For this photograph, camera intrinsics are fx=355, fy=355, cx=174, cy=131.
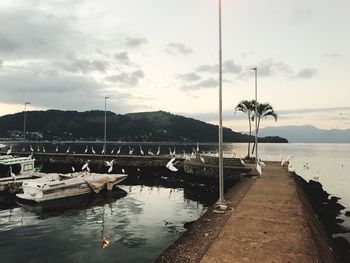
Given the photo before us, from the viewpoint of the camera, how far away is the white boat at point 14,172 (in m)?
35.4

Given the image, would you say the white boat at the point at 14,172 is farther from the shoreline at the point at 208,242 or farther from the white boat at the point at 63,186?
the shoreline at the point at 208,242

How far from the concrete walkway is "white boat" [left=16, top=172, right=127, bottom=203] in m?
18.0

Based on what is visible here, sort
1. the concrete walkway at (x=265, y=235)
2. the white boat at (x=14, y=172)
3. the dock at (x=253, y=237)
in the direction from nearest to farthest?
the concrete walkway at (x=265, y=235) < the dock at (x=253, y=237) < the white boat at (x=14, y=172)

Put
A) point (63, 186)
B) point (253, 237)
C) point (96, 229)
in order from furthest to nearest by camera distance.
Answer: point (63, 186)
point (96, 229)
point (253, 237)

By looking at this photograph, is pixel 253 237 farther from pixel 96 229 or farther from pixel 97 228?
pixel 97 228

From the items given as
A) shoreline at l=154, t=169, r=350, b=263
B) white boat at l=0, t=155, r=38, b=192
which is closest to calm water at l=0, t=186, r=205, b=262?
→ shoreline at l=154, t=169, r=350, b=263

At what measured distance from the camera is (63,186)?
1293 inches

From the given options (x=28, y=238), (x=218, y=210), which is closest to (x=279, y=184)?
(x=218, y=210)

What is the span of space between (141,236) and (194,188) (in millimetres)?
20866

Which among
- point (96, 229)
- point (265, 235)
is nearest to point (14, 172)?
point (96, 229)

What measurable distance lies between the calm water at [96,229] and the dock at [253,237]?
151 inches

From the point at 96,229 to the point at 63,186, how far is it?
12.1 metres

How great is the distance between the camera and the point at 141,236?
20.5 meters

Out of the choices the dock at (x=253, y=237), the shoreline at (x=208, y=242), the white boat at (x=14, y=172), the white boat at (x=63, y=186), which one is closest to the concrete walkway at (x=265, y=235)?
the dock at (x=253, y=237)
